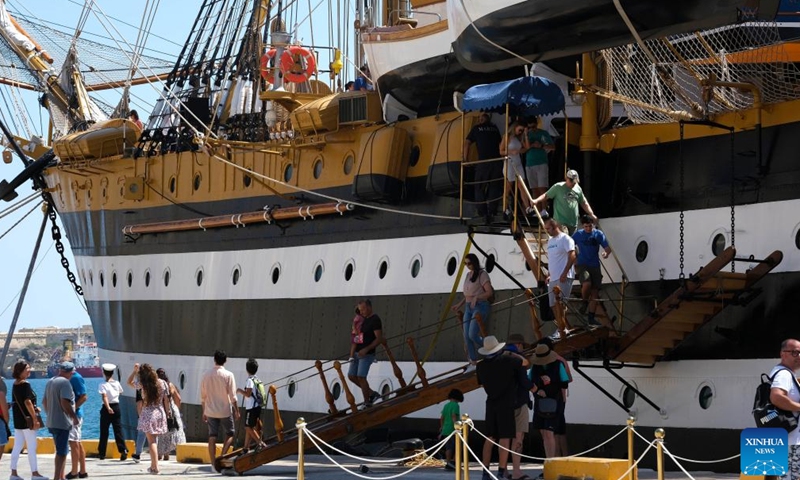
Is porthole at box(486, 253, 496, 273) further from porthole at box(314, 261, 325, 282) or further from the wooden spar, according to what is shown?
porthole at box(314, 261, 325, 282)

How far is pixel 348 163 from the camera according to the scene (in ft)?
71.9

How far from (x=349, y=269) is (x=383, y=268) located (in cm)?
92

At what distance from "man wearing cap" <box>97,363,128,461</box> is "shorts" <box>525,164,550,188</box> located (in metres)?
6.52

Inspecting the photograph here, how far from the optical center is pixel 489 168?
59.4 feet

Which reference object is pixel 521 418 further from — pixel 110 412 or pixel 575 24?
pixel 110 412

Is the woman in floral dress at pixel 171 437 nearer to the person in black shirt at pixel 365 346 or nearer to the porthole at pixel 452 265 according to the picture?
the person in black shirt at pixel 365 346

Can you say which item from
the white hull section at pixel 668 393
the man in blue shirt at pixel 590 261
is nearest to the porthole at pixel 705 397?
the white hull section at pixel 668 393

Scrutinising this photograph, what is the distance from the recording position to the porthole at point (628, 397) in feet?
56.2

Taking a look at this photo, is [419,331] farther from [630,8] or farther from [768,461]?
[768,461]

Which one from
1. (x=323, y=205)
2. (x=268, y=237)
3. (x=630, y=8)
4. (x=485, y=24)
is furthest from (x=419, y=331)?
(x=630, y=8)

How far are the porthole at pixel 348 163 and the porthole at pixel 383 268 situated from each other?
1658mm

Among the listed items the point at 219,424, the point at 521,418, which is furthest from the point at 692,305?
the point at 219,424

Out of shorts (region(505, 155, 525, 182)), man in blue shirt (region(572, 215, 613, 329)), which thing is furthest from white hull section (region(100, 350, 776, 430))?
shorts (region(505, 155, 525, 182))

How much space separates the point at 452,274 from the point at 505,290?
102cm
